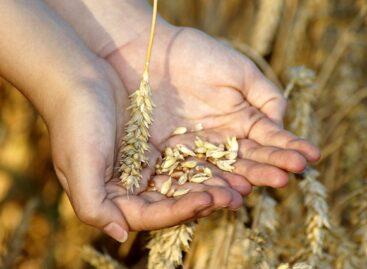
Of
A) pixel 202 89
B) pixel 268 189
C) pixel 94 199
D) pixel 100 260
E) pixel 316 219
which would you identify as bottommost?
pixel 268 189

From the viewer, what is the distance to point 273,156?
1.49 m

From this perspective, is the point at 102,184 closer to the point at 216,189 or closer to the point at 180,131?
the point at 216,189

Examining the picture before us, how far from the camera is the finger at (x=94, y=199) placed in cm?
129

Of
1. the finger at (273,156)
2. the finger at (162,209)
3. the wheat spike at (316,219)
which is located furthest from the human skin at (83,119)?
the wheat spike at (316,219)

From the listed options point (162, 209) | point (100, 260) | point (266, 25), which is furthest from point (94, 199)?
point (266, 25)

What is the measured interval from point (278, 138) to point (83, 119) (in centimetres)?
50

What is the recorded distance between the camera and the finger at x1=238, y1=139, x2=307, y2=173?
144 centimetres

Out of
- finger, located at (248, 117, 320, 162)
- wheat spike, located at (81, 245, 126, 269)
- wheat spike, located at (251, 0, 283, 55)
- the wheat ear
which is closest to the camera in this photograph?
the wheat ear

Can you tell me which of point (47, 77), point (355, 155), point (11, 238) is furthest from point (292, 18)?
point (11, 238)

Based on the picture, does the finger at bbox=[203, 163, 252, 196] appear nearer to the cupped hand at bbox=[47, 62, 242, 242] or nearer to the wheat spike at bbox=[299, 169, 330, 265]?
the cupped hand at bbox=[47, 62, 242, 242]

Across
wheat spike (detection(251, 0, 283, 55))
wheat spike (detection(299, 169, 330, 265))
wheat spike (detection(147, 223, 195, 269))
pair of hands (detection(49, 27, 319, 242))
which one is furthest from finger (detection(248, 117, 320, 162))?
wheat spike (detection(251, 0, 283, 55))

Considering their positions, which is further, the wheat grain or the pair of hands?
the wheat grain

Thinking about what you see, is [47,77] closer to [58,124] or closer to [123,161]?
[58,124]

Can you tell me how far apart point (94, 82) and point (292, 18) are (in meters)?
0.97
